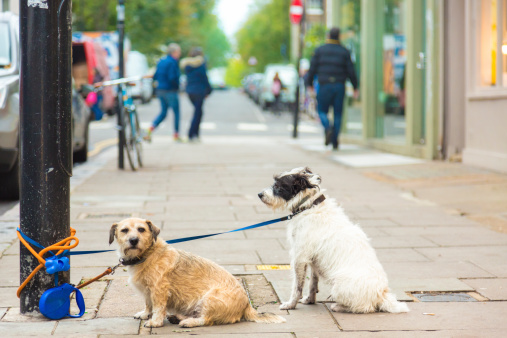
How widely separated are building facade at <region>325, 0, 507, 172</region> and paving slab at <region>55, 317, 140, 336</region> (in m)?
7.61

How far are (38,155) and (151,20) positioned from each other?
4761 centimetres

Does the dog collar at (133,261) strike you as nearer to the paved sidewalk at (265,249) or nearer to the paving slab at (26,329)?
the paved sidewalk at (265,249)

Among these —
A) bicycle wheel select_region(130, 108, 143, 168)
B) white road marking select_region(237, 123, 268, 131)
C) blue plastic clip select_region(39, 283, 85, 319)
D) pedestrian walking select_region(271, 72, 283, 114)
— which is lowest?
blue plastic clip select_region(39, 283, 85, 319)

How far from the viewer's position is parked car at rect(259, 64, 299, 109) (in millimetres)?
34000

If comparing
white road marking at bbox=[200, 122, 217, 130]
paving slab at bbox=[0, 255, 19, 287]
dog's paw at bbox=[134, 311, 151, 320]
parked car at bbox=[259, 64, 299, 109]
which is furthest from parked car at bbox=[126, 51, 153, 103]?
dog's paw at bbox=[134, 311, 151, 320]

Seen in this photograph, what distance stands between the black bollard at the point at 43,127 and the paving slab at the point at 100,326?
0.93ft

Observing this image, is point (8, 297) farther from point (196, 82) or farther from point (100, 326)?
point (196, 82)

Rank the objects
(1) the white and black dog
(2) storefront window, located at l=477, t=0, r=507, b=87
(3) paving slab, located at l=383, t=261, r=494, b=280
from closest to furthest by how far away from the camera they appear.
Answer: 1. (1) the white and black dog
2. (3) paving slab, located at l=383, t=261, r=494, b=280
3. (2) storefront window, located at l=477, t=0, r=507, b=87

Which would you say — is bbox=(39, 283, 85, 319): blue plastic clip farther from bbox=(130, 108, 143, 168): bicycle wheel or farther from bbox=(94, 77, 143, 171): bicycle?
bbox=(130, 108, 143, 168): bicycle wheel

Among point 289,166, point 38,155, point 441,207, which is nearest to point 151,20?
point 289,166

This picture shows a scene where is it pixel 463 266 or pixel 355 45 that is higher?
pixel 355 45

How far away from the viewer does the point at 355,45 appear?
1778cm

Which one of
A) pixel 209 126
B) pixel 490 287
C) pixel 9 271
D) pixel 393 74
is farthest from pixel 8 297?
pixel 209 126

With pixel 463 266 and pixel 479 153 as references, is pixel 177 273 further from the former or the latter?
pixel 479 153
